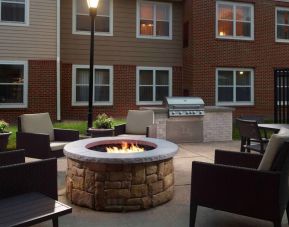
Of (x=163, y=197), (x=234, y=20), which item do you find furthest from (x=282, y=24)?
(x=163, y=197)

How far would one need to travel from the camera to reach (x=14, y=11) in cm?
1374

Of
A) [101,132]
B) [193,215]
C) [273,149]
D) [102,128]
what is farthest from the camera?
[102,128]

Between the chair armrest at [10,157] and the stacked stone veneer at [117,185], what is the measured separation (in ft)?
2.50

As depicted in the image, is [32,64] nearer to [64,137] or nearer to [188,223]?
[64,137]

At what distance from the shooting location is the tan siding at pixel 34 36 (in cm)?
1352

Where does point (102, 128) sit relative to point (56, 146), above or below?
above

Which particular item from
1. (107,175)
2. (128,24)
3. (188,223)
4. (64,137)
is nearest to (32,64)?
(128,24)

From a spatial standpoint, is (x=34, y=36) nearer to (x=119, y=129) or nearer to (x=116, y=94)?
(x=116, y=94)

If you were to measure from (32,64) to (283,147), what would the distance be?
12.5 m

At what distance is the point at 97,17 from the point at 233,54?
696cm

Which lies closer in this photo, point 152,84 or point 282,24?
point 152,84

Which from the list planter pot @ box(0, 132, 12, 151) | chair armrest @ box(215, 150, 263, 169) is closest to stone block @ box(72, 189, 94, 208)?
chair armrest @ box(215, 150, 263, 169)

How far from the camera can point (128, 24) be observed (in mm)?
15719

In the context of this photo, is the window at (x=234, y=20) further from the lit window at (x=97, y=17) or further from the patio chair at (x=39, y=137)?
the patio chair at (x=39, y=137)
